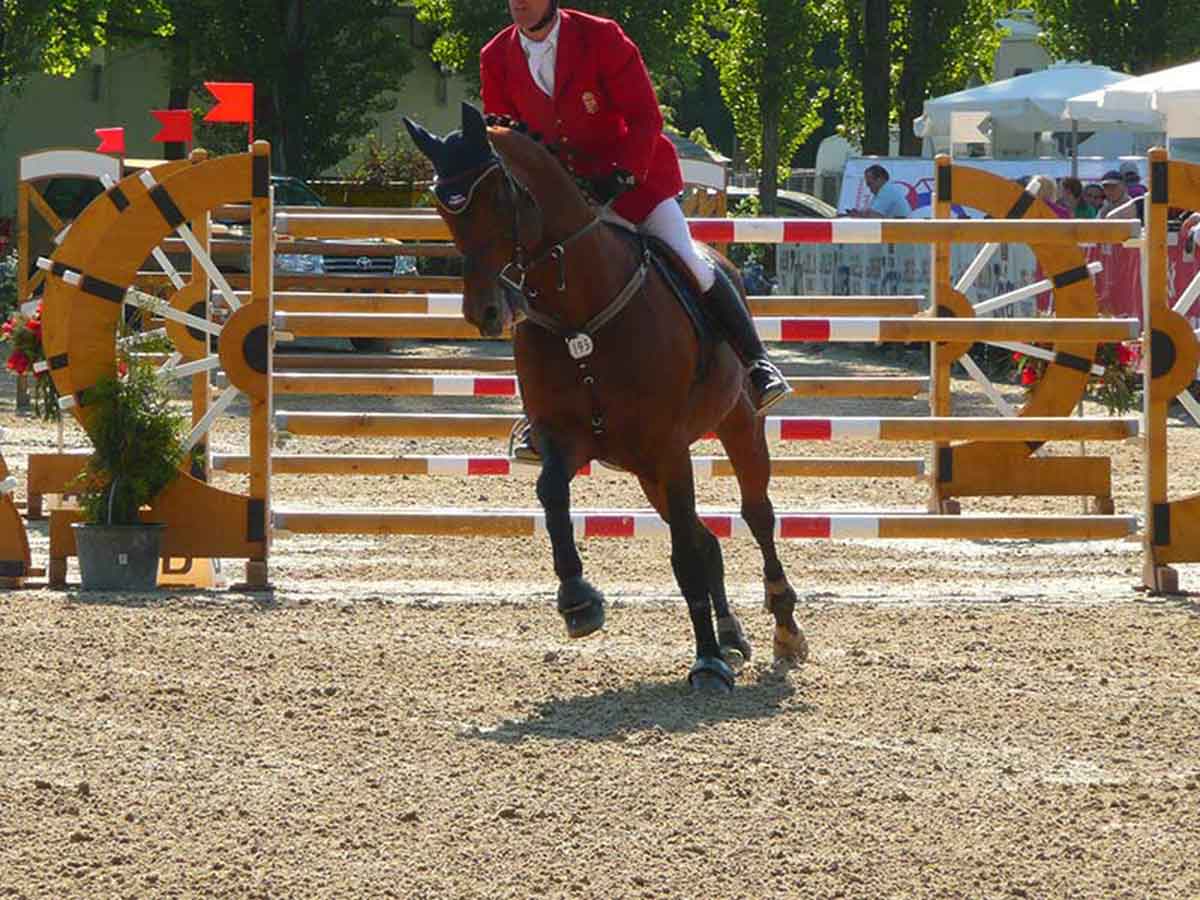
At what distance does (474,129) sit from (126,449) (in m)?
3.54

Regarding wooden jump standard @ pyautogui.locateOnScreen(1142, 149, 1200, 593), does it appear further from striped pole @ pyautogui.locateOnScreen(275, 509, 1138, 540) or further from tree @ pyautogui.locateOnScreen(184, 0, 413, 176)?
tree @ pyautogui.locateOnScreen(184, 0, 413, 176)

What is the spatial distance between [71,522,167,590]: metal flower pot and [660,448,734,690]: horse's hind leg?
2.97 metres

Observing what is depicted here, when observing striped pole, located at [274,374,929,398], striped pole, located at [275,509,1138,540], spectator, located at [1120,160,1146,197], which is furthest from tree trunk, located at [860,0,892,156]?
striped pole, located at [275,509,1138,540]

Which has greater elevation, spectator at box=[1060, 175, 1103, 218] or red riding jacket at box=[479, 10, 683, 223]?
spectator at box=[1060, 175, 1103, 218]

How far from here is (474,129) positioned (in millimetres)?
7410

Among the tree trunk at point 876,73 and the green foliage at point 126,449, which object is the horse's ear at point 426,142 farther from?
the tree trunk at point 876,73

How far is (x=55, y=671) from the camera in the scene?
27.3 ft

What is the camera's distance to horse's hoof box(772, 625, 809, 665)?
8836 millimetres

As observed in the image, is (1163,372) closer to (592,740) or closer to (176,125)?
(592,740)

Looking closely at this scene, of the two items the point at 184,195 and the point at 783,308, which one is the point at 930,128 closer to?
the point at 783,308

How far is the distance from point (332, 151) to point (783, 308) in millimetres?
29497

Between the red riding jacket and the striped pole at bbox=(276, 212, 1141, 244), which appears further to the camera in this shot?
the striped pole at bbox=(276, 212, 1141, 244)

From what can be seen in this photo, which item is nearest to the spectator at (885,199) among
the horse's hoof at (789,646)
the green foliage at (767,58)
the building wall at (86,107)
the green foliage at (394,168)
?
the green foliage at (394,168)

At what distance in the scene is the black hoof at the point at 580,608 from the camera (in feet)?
26.0
